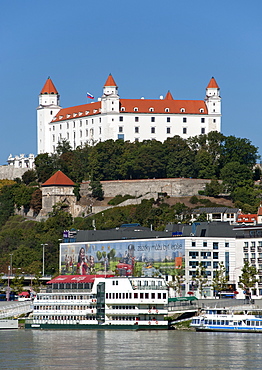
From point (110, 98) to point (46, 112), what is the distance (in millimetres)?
16972

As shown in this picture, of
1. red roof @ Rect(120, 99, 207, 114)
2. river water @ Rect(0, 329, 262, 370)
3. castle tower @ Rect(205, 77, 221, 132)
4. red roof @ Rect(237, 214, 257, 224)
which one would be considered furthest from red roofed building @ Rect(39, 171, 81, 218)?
river water @ Rect(0, 329, 262, 370)

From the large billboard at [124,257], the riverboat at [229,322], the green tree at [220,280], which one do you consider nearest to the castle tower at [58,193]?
the large billboard at [124,257]

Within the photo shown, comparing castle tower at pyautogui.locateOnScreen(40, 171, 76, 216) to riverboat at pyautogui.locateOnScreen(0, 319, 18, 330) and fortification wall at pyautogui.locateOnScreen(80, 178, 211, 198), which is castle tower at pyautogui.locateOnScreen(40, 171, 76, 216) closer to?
fortification wall at pyautogui.locateOnScreen(80, 178, 211, 198)

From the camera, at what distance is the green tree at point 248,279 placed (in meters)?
106

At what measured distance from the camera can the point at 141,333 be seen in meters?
88.6

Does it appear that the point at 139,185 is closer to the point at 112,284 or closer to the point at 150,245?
the point at 150,245

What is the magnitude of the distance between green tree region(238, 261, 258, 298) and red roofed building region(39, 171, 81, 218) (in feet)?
194

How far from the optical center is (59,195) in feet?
549

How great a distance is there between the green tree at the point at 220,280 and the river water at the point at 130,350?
17977mm

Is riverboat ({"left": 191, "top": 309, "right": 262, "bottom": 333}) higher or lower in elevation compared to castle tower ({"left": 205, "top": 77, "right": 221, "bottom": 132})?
lower

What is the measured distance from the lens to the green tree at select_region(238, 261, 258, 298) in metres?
106

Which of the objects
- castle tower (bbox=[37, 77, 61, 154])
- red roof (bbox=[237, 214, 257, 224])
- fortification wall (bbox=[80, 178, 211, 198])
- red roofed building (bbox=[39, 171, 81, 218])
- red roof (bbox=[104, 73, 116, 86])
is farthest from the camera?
castle tower (bbox=[37, 77, 61, 154])

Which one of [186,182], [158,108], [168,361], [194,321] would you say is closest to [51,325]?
[194,321]

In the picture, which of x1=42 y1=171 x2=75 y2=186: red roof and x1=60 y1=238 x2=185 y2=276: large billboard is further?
x1=42 y1=171 x2=75 y2=186: red roof
